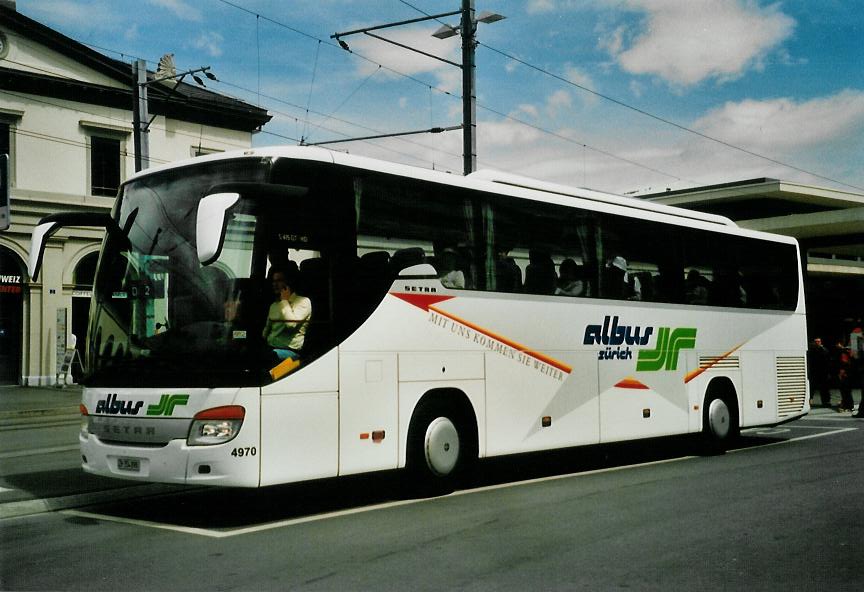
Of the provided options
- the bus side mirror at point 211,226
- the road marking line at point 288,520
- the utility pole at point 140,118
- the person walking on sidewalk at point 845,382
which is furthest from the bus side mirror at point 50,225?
the person walking on sidewalk at point 845,382

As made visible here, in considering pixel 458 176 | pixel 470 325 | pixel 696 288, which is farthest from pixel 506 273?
pixel 696 288

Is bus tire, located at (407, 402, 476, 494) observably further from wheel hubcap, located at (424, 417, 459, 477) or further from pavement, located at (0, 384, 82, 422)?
pavement, located at (0, 384, 82, 422)

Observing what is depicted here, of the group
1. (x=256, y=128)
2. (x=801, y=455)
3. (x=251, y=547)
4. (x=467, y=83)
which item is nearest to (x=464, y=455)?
(x=251, y=547)

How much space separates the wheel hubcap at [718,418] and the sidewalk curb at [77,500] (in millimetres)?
7889

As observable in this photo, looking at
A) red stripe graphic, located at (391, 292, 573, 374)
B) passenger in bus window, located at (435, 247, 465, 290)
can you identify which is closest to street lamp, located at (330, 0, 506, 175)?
red stripe graphic, located at (391, 292, 573, 374)

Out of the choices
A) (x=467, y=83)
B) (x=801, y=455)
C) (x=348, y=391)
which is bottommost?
(x=801, y=455)

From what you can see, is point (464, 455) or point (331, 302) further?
point (464, 455)

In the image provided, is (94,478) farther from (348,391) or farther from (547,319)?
(547,319)

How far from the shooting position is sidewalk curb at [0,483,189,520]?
356 inches

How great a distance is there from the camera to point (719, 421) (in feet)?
47.3

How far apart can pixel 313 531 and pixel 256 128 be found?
2968 cm

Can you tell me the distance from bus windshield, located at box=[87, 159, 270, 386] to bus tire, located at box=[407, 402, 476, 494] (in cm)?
221

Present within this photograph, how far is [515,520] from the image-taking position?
8305 millimetres

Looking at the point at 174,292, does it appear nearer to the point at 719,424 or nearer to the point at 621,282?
the point at 621,282
